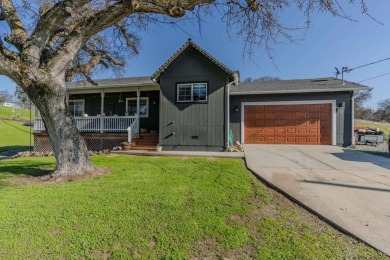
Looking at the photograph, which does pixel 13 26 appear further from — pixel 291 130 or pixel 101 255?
pixel 291 130

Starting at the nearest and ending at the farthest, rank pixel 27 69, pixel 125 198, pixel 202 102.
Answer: pixel 125 198
pixel 27 69
pixel 202 102

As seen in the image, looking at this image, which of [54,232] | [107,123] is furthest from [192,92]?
[54,232]

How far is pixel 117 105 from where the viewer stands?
14.6 metres

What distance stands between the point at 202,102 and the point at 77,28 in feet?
19.8

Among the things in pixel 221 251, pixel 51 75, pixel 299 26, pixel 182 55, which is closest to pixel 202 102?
pixel 182 55

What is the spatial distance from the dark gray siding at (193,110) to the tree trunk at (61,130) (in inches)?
199

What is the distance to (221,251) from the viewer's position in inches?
103

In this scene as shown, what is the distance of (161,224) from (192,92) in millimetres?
8003

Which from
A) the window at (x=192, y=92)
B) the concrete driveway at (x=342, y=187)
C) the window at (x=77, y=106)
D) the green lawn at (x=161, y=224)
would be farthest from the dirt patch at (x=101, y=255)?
the window at (x=77, y=106)

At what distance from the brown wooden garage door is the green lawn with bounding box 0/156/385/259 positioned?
25.0 ft

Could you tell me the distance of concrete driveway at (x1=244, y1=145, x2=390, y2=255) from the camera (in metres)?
3.04

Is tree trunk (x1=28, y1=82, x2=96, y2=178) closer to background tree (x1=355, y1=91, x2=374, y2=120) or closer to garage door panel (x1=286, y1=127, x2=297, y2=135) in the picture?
garage door panel (x1=286, y1=127, x2=297, y2=135)

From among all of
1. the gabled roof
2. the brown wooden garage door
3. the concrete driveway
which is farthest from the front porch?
the concrete driveway

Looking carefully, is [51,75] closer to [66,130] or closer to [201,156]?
[66,130]
